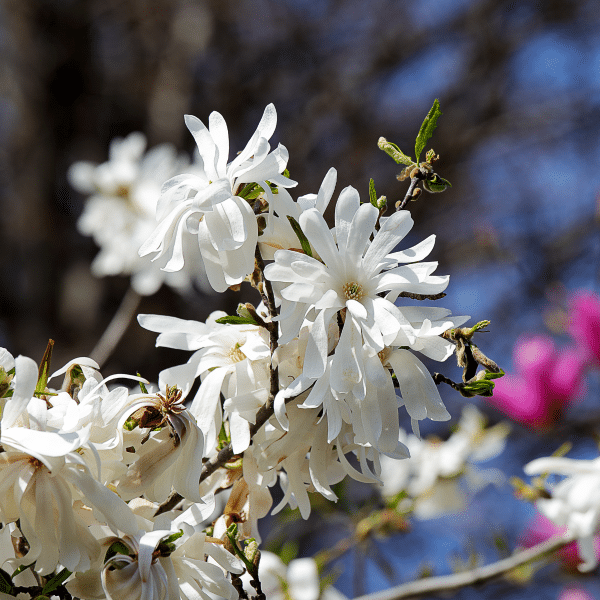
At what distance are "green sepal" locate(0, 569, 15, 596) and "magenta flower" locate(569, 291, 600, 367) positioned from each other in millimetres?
1033

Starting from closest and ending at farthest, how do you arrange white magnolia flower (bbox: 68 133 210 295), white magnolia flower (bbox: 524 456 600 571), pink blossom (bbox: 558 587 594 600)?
white magnolia flower (bbox: 524 456 600 571), white magnolia flower (bbox: 68 133 210 295), pink blossom (bbox: 558 587 594 600)

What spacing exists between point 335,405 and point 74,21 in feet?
9.73

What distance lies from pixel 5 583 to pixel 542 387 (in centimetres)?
111

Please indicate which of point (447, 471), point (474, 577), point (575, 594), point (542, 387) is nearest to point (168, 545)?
point (474, 577)

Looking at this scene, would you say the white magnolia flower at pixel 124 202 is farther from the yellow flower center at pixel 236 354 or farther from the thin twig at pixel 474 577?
the yellow flower center at pixel 236 354

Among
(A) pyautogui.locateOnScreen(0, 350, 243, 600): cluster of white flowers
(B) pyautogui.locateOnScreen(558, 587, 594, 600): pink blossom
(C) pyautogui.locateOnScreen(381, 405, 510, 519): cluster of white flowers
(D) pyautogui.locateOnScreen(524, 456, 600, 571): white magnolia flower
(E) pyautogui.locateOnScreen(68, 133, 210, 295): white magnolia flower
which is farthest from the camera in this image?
(B) pyautogui.locateOnScreen(558, 587, 594, 600): pink blossom

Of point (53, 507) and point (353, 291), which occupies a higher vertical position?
point (353, 291)

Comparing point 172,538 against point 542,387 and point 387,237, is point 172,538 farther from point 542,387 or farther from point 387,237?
point 542,387

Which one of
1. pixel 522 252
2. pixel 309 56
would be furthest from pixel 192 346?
pixel 309 56

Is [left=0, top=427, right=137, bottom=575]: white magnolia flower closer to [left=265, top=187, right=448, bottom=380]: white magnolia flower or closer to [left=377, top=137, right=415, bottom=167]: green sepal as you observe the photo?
[left=265, top=187, right=448, bottom=380]: white magnolia flower

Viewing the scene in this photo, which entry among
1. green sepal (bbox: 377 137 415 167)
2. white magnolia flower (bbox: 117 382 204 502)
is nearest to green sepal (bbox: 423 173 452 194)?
green sepal (bbox: 377 137 415 167)

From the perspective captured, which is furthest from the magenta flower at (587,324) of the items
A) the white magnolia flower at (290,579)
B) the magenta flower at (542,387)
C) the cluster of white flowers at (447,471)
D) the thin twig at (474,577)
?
the white magnolia flower at (290,579)

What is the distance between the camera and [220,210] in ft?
1.31

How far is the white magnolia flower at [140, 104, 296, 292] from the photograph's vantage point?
0.40 metres
